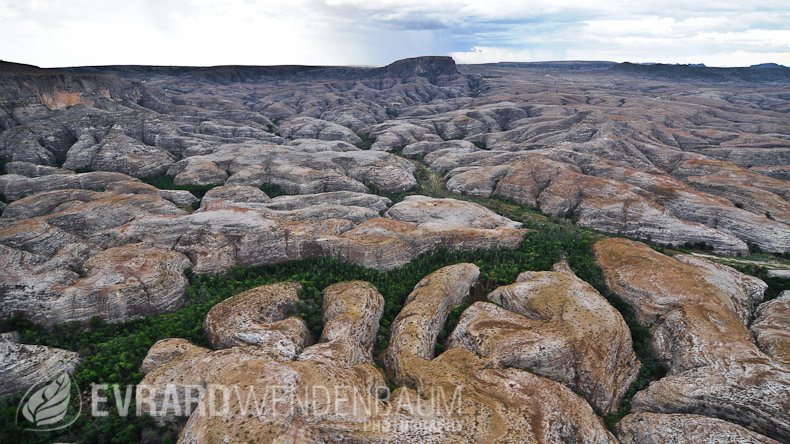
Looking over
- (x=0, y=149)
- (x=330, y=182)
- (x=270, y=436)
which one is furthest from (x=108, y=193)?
(x=270, y=436)

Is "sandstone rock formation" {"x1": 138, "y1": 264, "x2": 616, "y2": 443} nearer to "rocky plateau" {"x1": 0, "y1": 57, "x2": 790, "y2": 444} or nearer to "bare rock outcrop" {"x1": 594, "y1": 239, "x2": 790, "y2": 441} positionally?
"rocky plateau" {"x1": 0, "y1": 57, "x2": 790, "y2": 444}

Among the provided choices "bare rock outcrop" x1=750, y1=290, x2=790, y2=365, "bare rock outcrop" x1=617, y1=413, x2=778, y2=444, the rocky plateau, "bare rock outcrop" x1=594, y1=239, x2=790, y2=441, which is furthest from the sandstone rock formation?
"bare rock outcrop" x1=750, y1=290, x2=790, y2=365

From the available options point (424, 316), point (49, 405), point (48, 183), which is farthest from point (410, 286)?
point (48, 183)

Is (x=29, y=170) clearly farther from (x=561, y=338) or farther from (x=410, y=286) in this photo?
(x=561, y=338)

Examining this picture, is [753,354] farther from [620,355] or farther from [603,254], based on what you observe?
[603,254]

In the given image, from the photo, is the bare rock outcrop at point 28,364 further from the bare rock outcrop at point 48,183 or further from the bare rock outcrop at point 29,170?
the bare rock outcrop at point 29,170
